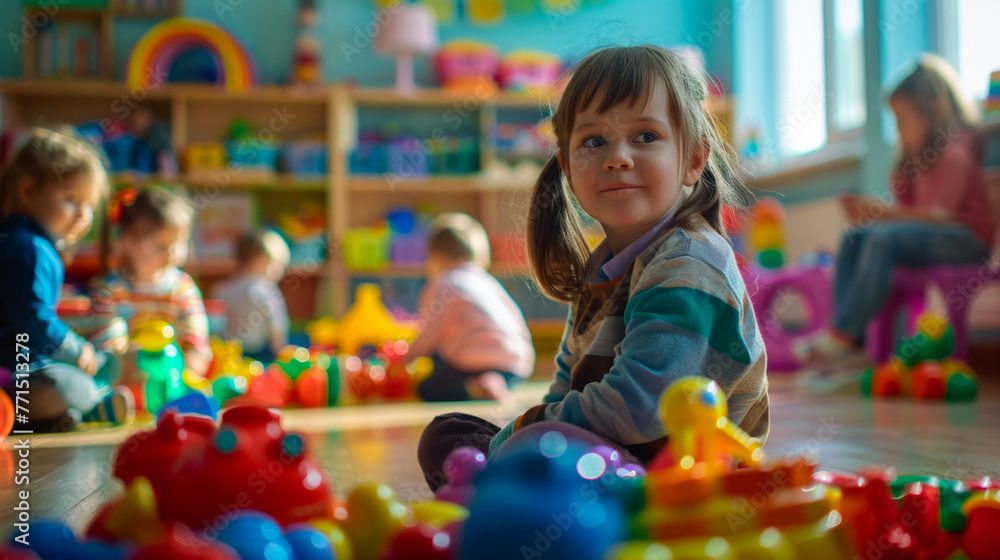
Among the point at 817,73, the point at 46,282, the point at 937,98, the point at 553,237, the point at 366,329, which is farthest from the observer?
the point at 817,73

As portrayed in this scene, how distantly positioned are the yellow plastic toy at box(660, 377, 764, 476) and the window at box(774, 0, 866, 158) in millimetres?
3119

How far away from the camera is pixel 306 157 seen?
13.8ft

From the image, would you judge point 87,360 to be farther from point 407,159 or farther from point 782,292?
point 407,159

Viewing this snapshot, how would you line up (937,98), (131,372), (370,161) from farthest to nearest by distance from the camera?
(370,161) < (937,98) < (131,372)

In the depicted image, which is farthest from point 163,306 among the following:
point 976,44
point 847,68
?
point 847,68

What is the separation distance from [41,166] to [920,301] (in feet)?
7.82

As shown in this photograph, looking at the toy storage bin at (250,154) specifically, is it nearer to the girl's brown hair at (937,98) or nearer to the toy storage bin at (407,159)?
the toy storage bin at (407,159)

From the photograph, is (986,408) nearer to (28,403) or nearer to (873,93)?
(873,93)

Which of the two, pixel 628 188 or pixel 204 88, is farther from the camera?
pixel 204 88

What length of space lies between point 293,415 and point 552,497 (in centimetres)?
165

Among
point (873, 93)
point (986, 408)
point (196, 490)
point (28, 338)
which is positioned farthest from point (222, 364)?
point (873, 93)

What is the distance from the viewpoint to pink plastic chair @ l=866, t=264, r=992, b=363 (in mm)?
2338

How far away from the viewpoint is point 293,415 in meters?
2.04

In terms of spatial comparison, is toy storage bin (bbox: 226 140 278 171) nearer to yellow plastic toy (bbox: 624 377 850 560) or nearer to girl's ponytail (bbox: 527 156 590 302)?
girl's ponytail (bbox: 527 156 590 302)
